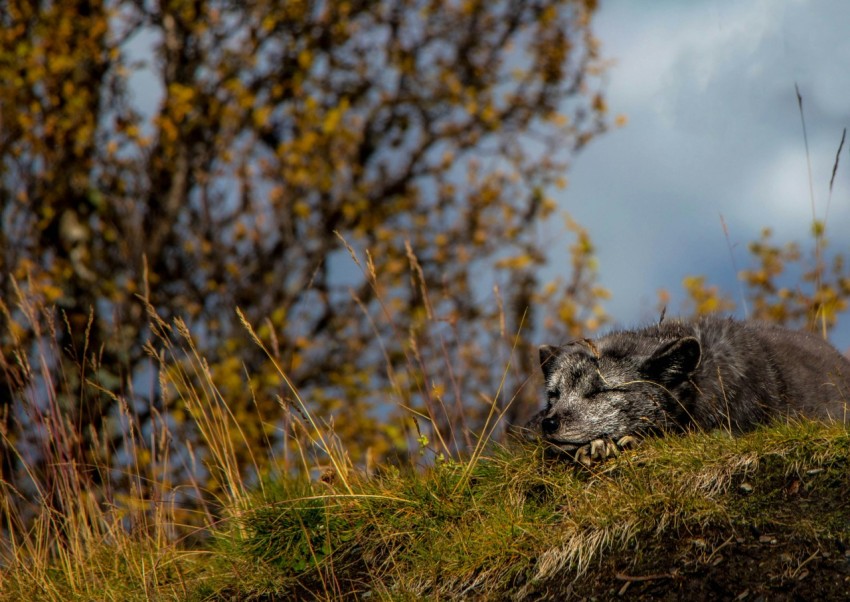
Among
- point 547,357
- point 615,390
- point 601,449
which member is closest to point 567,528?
point 601,449

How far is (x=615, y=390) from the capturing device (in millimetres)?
5383

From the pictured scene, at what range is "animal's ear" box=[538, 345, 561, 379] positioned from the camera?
5.98m

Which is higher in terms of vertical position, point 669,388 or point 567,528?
point 669,388

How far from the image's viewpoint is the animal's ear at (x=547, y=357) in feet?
19.6

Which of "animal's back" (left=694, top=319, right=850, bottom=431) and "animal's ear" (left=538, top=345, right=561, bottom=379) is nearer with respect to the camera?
"animal's back" (left=694, top=319, right=850, bottom=431)

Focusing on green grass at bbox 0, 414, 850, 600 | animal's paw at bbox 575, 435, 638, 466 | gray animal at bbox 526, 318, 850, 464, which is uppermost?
gray animal at bbox 526, 318, 850, 464

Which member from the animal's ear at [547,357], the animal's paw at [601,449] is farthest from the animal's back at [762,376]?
the animal's ear at [547,357]

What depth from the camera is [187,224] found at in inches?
506

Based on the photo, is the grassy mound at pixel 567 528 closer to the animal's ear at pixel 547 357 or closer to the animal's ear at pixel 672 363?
the animal's ear at pixel 672 363

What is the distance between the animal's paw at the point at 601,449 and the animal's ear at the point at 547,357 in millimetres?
847

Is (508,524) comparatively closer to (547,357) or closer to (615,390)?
(615,390)

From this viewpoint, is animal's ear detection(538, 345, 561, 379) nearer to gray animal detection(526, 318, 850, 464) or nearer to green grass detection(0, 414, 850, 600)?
gray animal detection(526, 318, 850, 464)

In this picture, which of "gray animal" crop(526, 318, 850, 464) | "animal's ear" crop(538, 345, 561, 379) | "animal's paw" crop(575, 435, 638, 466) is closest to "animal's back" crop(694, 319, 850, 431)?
"gray animal" crop(526, 318, 850, 464)

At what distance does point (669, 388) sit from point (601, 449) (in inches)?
25.2
